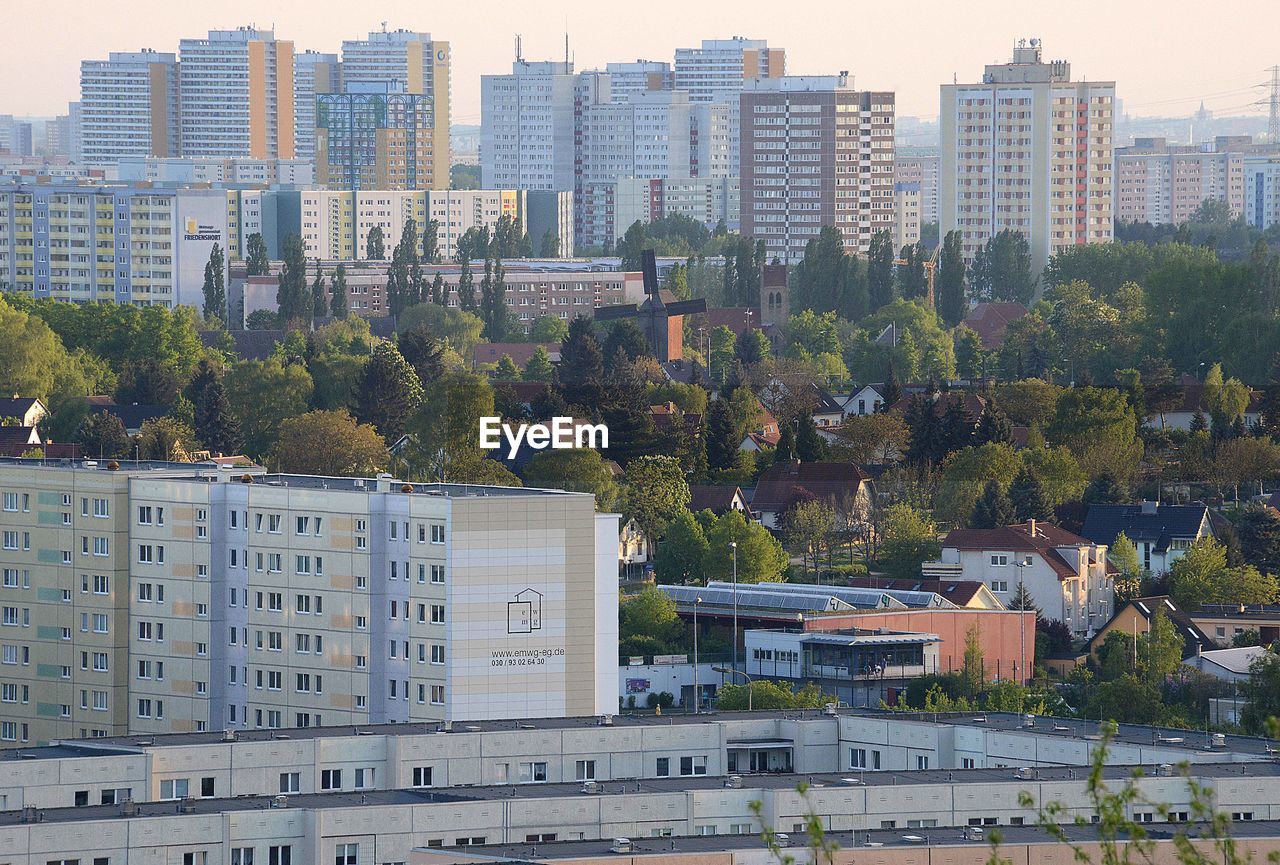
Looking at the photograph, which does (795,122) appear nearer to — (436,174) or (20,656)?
(436,174)

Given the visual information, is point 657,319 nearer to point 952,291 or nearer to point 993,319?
point 952,291

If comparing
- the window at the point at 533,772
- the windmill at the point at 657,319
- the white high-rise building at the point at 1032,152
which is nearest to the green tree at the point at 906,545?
the window at the point at 533,772

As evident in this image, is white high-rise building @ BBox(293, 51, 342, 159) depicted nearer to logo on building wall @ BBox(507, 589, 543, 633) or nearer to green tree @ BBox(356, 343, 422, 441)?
green tree @ BBox(356, 343, 422, 441)

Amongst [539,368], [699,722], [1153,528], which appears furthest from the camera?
[539,368]

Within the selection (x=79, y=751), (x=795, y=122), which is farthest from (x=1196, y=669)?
(x=795, y=122)

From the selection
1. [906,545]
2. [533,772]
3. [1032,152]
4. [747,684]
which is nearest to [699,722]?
[533,772]

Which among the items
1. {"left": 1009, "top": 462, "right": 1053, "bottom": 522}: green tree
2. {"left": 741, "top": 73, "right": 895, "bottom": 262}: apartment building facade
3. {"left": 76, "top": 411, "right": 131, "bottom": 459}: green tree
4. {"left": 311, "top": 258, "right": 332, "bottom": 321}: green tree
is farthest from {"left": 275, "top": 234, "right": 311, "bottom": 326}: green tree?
{"left": 1009, "top": 462, "right": 1053, "bottom": 522}: green tree

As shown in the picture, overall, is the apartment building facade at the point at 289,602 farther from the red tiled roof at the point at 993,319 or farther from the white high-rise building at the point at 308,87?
the white high-rise building at the point at 308,87
